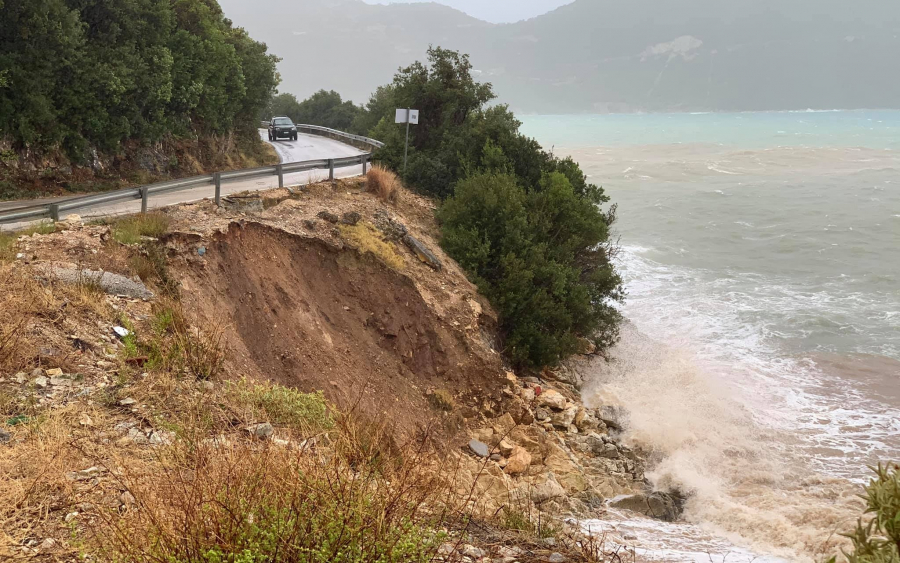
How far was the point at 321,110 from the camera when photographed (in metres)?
54.9

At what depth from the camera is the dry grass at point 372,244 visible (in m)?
16.3

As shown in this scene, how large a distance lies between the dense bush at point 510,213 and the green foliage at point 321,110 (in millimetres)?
24897

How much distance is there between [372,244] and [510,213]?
15.4ft

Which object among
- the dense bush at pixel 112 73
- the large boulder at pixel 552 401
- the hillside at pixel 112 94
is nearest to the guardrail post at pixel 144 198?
the hillside at pixel 112 94

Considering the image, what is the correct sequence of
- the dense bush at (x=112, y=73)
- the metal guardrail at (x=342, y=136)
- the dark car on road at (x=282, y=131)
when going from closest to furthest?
the dense bush at (x=112, y=73), the metal guardrail at (x=342, y=136), the dark car on road at (x=282, y=131)

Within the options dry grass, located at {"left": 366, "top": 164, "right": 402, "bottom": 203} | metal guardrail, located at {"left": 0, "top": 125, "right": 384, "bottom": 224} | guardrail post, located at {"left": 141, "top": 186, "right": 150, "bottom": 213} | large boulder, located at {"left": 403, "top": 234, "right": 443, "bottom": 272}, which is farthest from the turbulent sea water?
guardrail post, located at {"left": 141, "top": 186, "right": 150, "bottom": 213}

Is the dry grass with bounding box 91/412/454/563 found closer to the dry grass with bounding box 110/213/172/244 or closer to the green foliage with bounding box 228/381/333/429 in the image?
the green foliage with bounding box 228/381/333/429

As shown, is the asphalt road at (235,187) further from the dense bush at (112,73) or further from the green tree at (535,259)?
the green tree at (535,259)

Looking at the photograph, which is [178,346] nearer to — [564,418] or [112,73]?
[564,418]

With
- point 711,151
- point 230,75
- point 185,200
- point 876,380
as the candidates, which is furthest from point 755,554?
point 711,151

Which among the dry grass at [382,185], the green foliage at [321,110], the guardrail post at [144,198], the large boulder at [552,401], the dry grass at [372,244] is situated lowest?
the large boulder at [552,401]

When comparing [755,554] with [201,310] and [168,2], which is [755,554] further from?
[168,2]

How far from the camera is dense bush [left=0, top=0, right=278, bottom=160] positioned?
63.1 ft

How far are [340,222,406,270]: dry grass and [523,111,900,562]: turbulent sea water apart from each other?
6.55m
